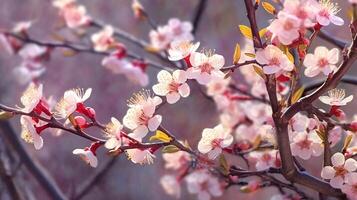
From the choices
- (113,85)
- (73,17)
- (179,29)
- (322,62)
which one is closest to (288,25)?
(322,62)

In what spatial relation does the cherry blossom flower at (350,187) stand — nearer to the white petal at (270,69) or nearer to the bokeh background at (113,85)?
the white petal at (270,69)

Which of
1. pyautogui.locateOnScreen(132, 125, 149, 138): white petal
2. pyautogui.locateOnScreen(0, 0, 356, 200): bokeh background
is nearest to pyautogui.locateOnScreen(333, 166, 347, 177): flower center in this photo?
pyautogui.locateOnScreen(132, 125, 149, 138): white petal

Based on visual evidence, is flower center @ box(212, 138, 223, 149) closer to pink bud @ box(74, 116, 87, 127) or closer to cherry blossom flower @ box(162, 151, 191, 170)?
pink bud @ box(74, 116, 87, 127)

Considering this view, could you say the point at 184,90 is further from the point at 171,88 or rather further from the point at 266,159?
the point at 266,159

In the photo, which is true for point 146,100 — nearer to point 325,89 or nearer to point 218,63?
point 218,63

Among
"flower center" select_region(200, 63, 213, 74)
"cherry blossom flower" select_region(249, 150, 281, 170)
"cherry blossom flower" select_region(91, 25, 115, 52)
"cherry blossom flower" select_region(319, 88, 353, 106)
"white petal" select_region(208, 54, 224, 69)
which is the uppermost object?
"white petal" select_region(208, 54, 224, 69)
